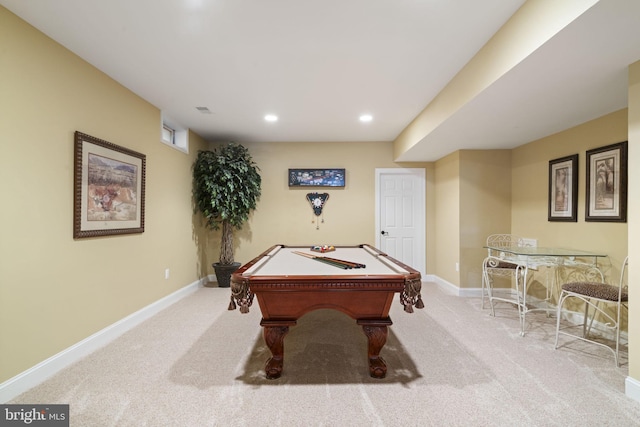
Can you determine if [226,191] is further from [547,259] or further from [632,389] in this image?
[632,389]

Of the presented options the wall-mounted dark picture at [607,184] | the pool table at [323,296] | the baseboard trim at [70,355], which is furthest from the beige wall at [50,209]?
the wall-mounted dark picture at [607,184]

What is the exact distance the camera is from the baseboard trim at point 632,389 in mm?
1790

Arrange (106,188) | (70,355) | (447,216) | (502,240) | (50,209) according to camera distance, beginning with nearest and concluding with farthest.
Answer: (50,209) → (70,355) → (106,188) → (502,240) → (447,216)

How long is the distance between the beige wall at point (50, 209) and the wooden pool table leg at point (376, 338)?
2.34 meters

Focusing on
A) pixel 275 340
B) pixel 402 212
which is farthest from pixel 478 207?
pixel 275 340

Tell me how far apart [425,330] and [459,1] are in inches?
110

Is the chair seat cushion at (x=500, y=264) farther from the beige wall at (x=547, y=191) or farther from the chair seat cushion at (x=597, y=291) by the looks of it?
the chair seat cushion at (x=597, y=291)

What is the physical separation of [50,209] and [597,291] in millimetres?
4405

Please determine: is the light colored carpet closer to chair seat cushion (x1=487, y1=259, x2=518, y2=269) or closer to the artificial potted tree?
chair seat cushion (x1=487, y1=259, x2=518, y2=269)

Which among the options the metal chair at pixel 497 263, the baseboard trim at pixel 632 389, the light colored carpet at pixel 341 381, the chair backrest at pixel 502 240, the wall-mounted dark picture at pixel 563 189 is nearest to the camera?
the light colored carpet at pixel 341 381

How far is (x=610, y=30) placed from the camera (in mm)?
1477

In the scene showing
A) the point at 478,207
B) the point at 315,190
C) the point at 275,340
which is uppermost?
the point at 315,190

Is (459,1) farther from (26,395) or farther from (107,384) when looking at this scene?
(26,395)

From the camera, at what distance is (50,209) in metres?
2.14
